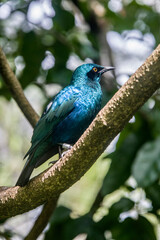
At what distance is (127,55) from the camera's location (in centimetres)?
657

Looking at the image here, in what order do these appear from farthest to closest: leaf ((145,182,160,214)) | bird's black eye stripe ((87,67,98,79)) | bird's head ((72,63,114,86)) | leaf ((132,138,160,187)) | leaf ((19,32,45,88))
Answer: leaf ((19,32,45,88)), bird's black eye stripe ((87,67,98,79)), bird's head ((72,63,114,86)), leaf ((145,182,160,214)), leaf ((132,138,160,187))

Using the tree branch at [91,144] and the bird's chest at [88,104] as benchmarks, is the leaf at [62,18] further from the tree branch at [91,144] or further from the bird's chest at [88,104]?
the tree branch at [91,144]

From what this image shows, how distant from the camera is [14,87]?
4.21 meters

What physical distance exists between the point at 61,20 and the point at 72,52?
0.50 m

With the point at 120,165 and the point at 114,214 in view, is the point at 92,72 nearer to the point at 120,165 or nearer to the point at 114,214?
the point at 120,165

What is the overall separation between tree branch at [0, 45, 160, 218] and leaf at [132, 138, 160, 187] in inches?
30.0

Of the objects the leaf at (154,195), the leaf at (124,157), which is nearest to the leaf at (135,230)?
the leaf at (154,195)

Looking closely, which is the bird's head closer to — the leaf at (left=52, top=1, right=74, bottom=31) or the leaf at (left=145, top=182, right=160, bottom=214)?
the leaf at (left=52, top=1, right=74, bottom=31)

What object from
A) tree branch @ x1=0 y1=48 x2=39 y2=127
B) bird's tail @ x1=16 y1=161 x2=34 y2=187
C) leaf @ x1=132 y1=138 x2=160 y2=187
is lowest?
leaf @ x1=132 y1=138 x2=160 y2=187

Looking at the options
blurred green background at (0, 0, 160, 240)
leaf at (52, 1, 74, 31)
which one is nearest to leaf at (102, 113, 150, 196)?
blurred green background at (0, 0, 160, 240)

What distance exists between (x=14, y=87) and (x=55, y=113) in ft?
2.13

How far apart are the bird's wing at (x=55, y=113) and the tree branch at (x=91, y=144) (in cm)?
58

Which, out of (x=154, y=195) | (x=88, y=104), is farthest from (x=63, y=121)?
(x=154, y=195)

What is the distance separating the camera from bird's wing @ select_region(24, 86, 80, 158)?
368cm
